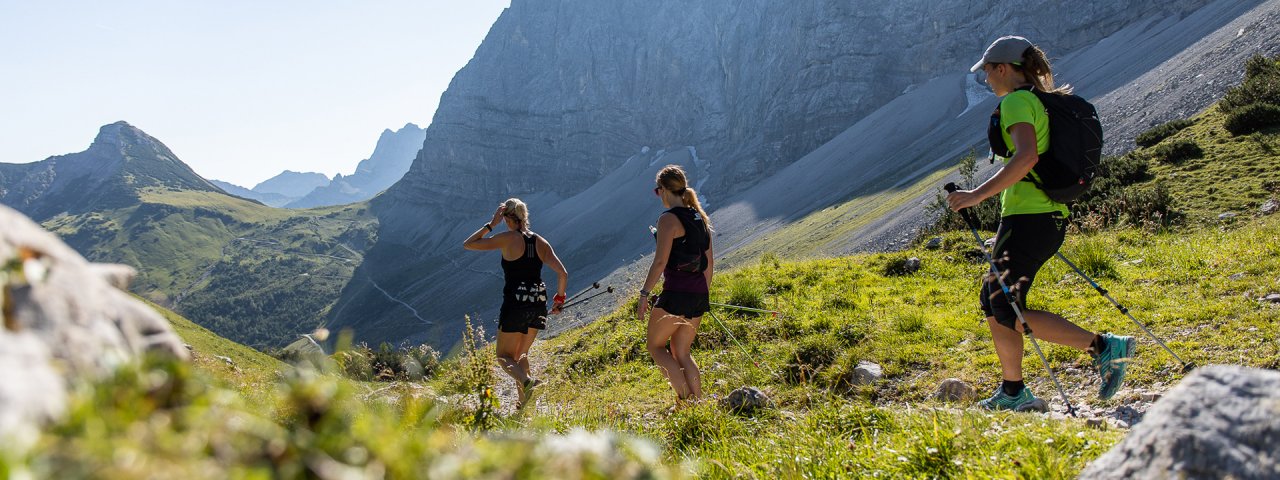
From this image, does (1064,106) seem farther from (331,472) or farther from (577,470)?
(331,472)

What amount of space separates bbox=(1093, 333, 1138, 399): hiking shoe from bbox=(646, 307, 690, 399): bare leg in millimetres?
3223

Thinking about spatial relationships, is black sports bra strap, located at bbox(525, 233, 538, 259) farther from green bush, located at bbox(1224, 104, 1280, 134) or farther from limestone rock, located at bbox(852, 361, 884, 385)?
green bush, located at bbox(1224, 104, 1280, 134)

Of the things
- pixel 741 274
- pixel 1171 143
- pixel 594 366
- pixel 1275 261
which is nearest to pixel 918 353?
pixel 1275 261

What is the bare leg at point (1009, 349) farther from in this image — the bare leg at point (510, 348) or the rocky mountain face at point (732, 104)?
the rocky mountain face at point (732, 104)

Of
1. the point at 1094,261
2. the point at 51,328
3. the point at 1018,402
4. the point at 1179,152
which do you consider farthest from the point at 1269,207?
the point at 51,328

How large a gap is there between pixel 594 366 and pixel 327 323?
6364 inches

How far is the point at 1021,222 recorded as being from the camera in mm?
5027

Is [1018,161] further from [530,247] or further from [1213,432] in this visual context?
[530,247]

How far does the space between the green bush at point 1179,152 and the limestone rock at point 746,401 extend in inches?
628

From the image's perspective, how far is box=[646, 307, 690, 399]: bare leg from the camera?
632cm

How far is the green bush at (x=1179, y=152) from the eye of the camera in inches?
627

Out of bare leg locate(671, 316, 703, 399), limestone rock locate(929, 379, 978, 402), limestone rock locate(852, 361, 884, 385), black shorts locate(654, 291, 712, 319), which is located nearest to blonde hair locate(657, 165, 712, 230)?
black shorts locate(654, 291, 712, 319)

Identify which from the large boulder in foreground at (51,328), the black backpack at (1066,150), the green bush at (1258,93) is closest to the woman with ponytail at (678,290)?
the black backpack at (1066,150)

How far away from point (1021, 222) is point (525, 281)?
5282 millimetres
